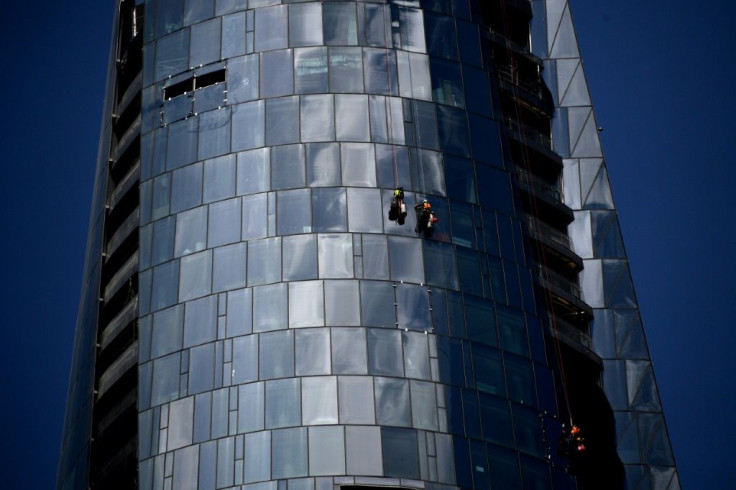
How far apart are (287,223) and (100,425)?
16.7m

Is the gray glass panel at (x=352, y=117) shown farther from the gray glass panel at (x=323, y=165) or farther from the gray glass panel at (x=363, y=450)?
the gray glass panel at (x=363, y=450)

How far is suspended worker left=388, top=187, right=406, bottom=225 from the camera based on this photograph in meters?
94.0

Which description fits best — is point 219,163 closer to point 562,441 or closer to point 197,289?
point 197,289

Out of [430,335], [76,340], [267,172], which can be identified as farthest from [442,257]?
[76,340]

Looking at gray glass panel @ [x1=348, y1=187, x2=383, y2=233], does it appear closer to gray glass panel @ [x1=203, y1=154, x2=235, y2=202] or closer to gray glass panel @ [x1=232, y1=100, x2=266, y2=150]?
gray glass panel @ [x1=232, y1=100, x2=266, y2=150]

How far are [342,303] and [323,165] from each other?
905 cm

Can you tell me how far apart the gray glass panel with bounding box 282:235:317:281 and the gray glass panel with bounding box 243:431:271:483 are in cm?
985

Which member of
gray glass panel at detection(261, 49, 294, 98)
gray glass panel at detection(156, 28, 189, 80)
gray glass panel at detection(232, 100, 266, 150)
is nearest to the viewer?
gray glass panel at detection(232, 100, 266, 150)

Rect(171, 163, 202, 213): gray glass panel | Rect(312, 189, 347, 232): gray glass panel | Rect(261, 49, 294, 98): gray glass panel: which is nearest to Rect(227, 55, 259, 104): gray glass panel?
Rect(261, 49, 294, 98): gray glass panel

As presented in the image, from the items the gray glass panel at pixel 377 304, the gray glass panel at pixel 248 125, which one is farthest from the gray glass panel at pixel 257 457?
the gray glass panel at pixel 248 125

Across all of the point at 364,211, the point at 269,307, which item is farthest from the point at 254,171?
the point at 269,307

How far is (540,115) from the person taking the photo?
112 m

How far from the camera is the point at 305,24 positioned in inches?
4031

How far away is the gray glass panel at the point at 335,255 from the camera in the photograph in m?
94.1
